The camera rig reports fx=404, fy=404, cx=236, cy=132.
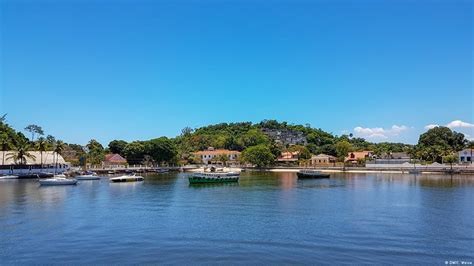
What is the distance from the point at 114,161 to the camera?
110 m

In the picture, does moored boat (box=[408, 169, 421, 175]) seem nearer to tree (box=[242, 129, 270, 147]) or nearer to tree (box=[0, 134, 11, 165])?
tree (box=[242, 129, 270, 147])

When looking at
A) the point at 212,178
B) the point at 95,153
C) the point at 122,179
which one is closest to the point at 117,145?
the point at 95,153

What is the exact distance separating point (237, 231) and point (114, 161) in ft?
295

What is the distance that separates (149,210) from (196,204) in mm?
5972

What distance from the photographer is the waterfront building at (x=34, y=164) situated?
263ft

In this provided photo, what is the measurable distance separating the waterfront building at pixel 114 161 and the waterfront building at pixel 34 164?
634 inches

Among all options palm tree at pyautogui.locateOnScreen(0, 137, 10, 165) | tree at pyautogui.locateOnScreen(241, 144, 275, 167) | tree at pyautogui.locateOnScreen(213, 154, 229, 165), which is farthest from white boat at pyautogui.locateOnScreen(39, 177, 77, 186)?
tree at pyautogui.locateOnScreen(213, 154, 229, 165)

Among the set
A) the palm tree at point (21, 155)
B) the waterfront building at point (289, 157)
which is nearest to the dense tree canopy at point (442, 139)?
the waterfront building at point (289, 157)

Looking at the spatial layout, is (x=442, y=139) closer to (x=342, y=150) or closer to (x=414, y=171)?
(x=342, y=150)

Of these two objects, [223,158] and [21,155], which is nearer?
[21,155]

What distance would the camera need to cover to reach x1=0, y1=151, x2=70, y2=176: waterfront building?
263 ft

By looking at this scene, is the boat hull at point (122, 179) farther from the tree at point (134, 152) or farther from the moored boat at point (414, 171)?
the moored boat at point (414, 171)

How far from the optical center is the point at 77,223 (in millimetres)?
29766

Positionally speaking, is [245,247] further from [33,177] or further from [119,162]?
[119,162]
